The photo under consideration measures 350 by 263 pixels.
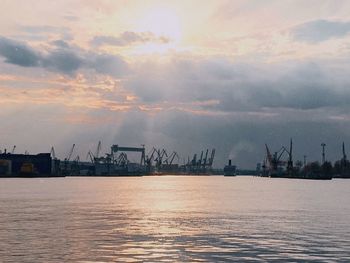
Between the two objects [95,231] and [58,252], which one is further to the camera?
[95,231]

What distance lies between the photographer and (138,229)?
47281mm

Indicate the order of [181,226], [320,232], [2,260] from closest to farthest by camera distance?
[2,260] < [320,232] < [181,226]

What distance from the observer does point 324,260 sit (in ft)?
105

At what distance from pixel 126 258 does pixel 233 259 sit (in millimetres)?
6007

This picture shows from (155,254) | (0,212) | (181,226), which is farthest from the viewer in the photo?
(0,212)

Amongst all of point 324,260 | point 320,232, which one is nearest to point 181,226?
point 320,232

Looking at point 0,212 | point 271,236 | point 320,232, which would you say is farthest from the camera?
point 0,212

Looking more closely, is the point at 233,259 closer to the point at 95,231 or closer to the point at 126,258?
the point at 126,258

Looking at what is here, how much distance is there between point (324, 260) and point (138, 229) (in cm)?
1914

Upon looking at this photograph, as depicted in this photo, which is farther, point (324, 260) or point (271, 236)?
point (271, 236)

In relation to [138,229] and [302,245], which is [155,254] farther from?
[138,229]

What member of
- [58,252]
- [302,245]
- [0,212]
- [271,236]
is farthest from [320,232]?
[0,212]

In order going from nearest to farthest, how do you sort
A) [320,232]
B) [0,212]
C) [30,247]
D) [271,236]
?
[30,247] → [271,236] → [320,232] → [0,212]

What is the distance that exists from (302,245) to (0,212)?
38.4 metres
